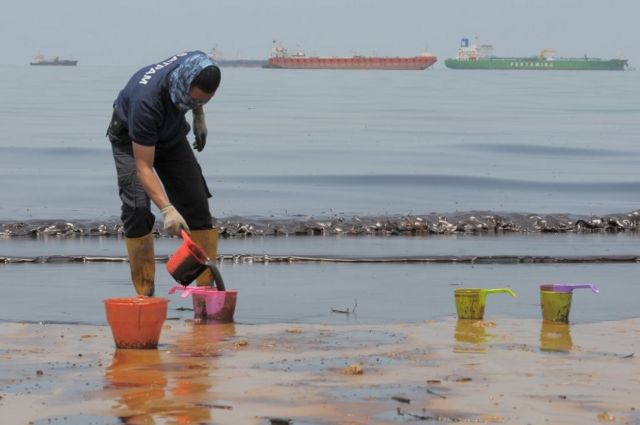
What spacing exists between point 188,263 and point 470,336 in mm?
1623

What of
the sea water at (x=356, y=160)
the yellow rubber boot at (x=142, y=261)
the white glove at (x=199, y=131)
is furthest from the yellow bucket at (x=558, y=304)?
the sea water at (x=356, y=160)

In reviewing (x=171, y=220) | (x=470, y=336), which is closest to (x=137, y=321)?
(x=171, y=220)

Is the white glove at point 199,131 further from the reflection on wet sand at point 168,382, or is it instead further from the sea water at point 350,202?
the reflection on wet sand at point 168,382

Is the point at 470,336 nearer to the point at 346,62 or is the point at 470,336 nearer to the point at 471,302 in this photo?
the point at 471,302

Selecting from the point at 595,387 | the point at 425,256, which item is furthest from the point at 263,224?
the point at 595,387

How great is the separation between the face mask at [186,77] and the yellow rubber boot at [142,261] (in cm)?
102

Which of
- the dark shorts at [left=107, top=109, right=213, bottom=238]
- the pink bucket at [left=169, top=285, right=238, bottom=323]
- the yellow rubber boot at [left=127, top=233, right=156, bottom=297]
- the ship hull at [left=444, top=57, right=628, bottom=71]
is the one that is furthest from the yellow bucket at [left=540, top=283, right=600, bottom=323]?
the ship hull at [left=444, top=57, right=628, bottom=71]

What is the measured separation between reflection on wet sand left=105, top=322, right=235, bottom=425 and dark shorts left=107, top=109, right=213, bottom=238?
2.62 ft

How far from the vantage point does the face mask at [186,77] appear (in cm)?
710

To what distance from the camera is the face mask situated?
7.10 metres

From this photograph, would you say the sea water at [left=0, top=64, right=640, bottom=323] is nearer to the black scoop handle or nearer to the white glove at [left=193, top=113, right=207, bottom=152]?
the black scoop handle

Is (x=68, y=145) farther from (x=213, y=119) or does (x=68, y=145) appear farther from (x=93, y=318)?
(x=93, y=318)

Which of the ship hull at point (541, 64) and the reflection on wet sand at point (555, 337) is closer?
the reflection on wet sand at point (555, 337)

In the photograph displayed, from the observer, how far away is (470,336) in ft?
24.3
